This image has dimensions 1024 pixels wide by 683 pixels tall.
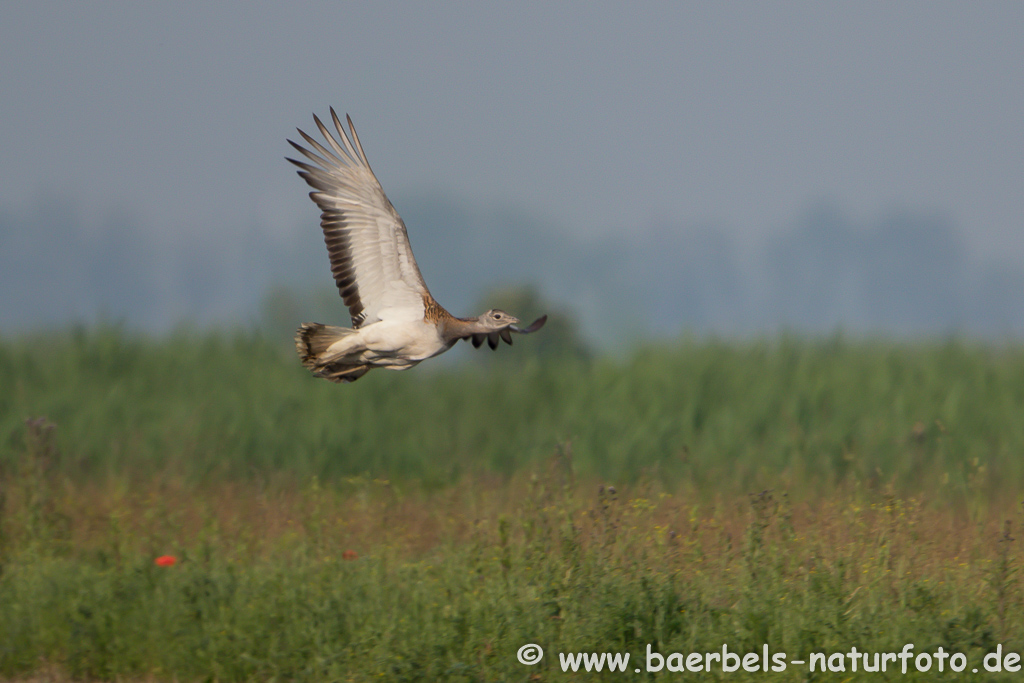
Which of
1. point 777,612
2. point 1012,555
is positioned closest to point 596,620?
point 777,612

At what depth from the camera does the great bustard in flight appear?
5.69 metres

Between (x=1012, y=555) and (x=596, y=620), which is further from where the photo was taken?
(x=1012, y=555)

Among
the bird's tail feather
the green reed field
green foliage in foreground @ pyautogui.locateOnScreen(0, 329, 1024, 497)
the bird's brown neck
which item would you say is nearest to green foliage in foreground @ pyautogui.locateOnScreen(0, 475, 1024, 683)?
the green reed field

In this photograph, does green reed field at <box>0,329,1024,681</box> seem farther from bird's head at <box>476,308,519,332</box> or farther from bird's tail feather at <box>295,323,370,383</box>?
bird's tail feather at <box>295,323,370,383</box>

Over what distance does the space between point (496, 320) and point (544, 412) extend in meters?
6.91

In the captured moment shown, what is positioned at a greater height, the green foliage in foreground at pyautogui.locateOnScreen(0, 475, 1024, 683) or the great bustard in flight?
the great bustard in flight

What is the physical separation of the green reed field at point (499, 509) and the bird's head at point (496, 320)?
3.81ft

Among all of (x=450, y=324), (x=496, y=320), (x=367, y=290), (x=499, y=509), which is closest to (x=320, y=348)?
(x=367, y=290)

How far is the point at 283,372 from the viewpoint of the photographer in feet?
44.7

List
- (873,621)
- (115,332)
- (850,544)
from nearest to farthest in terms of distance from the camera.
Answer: (873,621) < (850,544) < (115,332)

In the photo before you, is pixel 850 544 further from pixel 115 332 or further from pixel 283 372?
pixel 115 332

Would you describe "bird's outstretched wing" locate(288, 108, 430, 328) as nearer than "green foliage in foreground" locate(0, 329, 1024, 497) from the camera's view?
Yes

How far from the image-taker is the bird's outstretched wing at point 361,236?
6.03 metres

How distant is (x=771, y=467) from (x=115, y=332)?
30.2 ft
